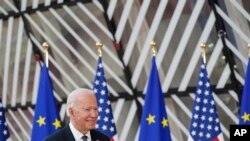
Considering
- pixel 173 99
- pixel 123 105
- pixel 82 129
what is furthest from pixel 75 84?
pixel 82 129

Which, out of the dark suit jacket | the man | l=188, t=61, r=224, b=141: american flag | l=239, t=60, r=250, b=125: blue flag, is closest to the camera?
the man

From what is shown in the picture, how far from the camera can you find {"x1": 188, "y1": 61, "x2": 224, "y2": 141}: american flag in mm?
9820

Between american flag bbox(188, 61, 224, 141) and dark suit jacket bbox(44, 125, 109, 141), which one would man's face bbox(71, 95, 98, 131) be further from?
american flag bbox(188, 61, 224, 141)

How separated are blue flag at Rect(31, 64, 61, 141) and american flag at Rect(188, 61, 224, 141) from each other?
218 centimetres

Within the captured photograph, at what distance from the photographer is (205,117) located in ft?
32.3

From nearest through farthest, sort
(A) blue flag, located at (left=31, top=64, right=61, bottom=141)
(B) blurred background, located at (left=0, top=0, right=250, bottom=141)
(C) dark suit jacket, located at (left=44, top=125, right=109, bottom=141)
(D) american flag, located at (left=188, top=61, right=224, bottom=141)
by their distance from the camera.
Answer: (C) dark suit jacket, located at (left=44, top=125, right=109, bottom=141)
(D) american flag, located at (left=188, top=61, right=224, bottom=141)
(A) blue flag, located at (left=31, top=64, right=61, bottom=141)
(B) blurred background, located at (left=0, top=0, right=250, bottom=141)

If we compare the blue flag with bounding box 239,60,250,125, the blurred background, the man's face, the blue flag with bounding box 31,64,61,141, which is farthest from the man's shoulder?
the blurred background

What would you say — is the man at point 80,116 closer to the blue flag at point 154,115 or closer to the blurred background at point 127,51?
the blue flag at point 154,115

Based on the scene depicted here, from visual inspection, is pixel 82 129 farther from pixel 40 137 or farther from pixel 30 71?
pixel 30 71

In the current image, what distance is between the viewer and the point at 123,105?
12.3 m

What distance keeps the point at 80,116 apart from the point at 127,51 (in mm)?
7709

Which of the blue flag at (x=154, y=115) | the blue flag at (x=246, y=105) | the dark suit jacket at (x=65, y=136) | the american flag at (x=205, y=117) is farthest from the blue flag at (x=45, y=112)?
the dark suit jacket at (x=65, y=136)

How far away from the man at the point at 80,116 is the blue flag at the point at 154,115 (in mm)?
5653

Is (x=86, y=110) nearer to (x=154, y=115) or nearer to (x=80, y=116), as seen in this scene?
(x=80, y=116)
